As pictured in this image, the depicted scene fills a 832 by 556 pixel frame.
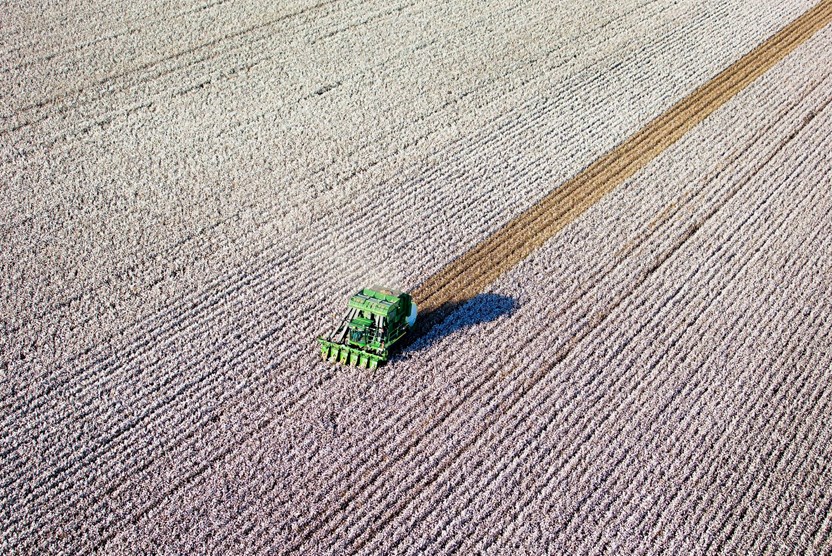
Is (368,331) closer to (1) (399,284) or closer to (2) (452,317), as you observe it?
(2) (452,317)

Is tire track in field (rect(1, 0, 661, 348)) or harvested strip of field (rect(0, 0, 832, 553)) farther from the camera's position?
tire track in field (rect(1, 0, 661, 348))

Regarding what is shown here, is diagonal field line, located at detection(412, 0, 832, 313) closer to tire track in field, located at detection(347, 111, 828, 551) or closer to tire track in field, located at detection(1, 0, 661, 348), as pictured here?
tire track in field, located at detection(347, 111, 828, 551)

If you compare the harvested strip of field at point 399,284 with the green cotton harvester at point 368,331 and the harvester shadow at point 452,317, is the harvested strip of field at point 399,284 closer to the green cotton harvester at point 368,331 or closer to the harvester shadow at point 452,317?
the harvester shadow at point 452,317

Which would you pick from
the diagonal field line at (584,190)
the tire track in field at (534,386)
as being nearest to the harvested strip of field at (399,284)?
the tire track in field at (534,386)

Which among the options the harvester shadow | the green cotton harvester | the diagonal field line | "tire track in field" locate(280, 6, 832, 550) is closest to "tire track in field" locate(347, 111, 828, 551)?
"tire track in field" locate(280, 6, 832, 550)

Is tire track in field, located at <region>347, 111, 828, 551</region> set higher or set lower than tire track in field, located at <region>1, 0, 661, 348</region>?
lower

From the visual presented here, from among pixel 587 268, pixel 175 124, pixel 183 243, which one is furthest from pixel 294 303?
pixel 175 124
